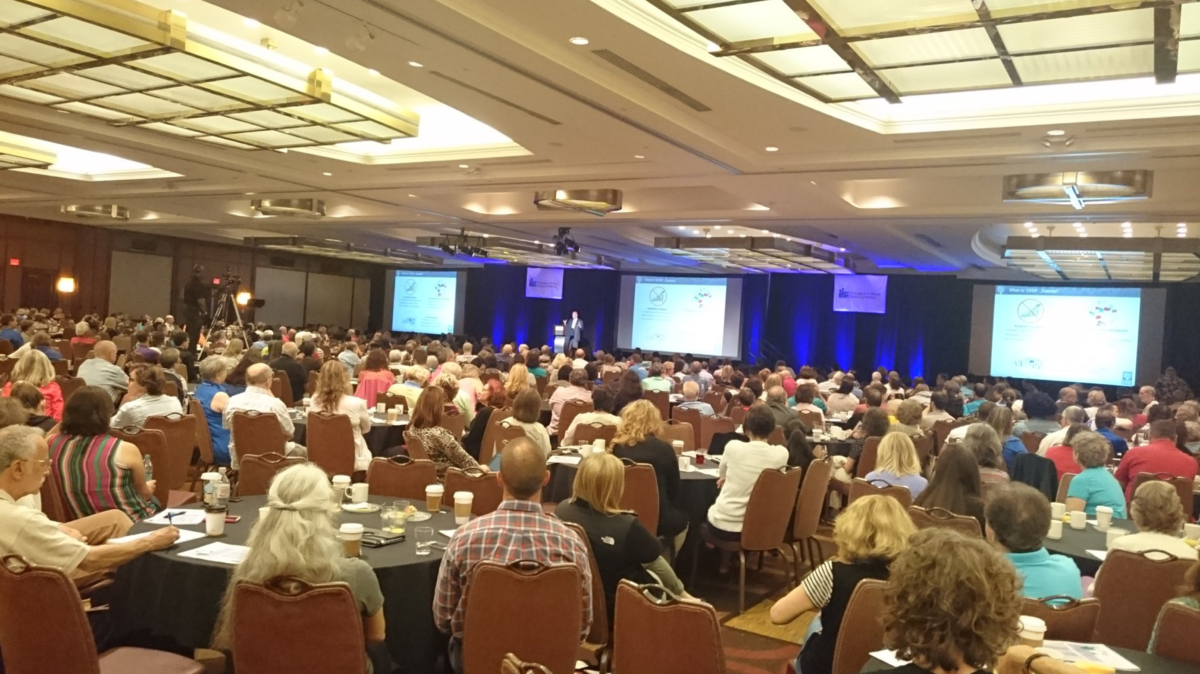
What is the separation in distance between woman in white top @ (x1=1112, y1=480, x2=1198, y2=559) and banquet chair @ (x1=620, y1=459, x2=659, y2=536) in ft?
8.20

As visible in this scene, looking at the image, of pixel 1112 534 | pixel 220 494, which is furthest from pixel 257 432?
Result: pixel 1112 534

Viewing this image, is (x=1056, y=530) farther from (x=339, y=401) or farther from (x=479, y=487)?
(x=339, y=401)

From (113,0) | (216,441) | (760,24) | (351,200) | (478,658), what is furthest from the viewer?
(351,200)

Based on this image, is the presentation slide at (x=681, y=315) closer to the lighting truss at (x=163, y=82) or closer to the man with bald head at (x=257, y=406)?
the lighting truss at (x=163, y=82)

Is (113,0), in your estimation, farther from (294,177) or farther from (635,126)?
(294,177)

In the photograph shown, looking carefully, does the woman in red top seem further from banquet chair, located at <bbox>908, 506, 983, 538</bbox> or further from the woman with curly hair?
the woman with curly hair

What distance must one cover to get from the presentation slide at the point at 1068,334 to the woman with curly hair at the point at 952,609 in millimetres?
16390

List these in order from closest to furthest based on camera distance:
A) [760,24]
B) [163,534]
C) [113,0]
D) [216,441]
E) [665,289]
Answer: [163,534] < [760,24] < [113,0] < [216,441] < [665,289]

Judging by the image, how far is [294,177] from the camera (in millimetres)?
11906

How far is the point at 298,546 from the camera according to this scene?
2676mm

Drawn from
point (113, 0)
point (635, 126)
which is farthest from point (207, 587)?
A: point (635, 126)

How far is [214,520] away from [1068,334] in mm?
17035

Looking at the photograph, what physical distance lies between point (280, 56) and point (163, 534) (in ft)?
18.7

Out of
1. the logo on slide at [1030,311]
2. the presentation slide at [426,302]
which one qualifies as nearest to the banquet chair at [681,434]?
the logo on slide at [1030,311]
